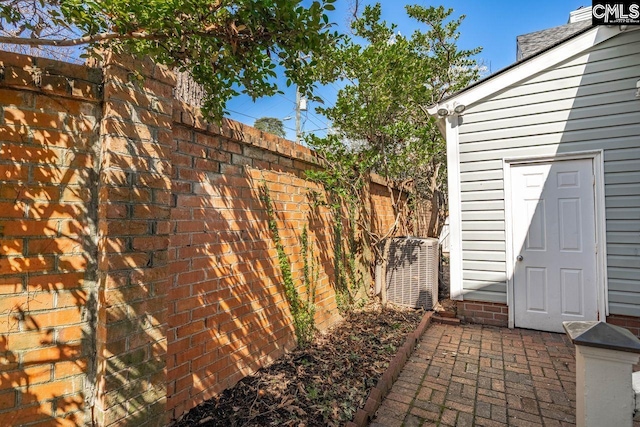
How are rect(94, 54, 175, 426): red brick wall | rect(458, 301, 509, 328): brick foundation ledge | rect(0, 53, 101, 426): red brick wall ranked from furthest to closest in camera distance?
1. rect(458, 301, 509, 328): brick foundation ledge
2. rect(94, 54, 175, 426): red brick wall
3. rect(0, 53, 101, 426): red brick wall

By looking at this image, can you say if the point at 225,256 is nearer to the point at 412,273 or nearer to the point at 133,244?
the point at 133,244

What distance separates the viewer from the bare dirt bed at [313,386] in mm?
2268

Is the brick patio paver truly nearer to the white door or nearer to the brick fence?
the white door

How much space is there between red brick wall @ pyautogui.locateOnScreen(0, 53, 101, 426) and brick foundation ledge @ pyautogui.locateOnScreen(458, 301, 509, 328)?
450 centimetres

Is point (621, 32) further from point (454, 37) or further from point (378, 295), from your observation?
point (378, 295)

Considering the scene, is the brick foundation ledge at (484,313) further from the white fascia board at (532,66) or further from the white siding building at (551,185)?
the white fascia board at (532,66)

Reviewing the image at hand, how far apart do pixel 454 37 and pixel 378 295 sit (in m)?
5.81

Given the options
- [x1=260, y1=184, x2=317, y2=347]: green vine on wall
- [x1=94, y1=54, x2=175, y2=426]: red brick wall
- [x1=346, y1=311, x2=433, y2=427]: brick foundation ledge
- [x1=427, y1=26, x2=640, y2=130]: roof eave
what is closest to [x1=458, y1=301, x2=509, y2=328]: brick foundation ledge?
[x1=346, y1=311, x2=433, y2=427]: brick foundation ledge

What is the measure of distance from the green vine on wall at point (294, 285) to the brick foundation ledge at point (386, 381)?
3.38 feet

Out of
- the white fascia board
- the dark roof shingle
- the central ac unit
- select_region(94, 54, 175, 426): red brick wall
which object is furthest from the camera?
the dark roof shingle

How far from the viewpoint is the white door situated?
4.02 metres

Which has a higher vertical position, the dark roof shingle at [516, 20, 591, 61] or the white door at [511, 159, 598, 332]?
the dark roof shingle at [516, 20, 591, 61]

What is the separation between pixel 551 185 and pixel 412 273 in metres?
2.30

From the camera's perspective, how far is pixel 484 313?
14.9ft
